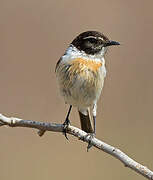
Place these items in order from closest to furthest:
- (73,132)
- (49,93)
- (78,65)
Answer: (73,132) < (78,65) < (49,93)

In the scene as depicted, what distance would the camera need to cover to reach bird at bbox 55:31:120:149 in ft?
14.1

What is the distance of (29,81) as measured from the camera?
23.8 ft

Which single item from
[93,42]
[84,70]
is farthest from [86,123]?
[93,42]

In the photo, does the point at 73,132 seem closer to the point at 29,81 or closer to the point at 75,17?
the point at 29,81

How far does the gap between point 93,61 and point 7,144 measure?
2705 millimetres

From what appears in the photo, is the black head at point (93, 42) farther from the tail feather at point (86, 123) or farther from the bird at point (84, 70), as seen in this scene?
the tail feather at point (86, 123)

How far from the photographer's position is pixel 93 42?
437 cm

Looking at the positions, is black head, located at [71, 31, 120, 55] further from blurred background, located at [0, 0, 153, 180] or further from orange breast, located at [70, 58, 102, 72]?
blurred background, located at [0, 0, 153, 180]

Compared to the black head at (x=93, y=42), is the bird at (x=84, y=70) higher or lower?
lower

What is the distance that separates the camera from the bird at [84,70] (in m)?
4.30

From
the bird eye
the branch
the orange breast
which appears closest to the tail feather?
the orange breast

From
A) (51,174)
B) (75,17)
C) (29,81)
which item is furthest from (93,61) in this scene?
(75,17)

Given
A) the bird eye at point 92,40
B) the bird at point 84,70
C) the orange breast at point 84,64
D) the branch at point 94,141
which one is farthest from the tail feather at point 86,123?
the branch at point 94,141

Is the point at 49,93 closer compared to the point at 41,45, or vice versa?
the point at 49,93
